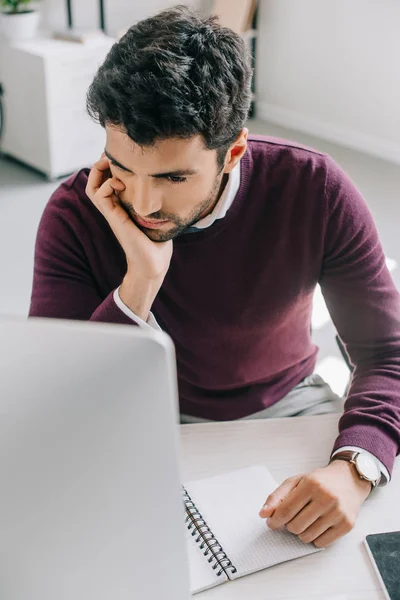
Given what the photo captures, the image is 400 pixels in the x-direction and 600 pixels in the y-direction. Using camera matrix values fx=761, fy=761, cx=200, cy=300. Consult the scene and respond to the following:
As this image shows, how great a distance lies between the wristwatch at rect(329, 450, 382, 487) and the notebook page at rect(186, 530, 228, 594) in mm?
230

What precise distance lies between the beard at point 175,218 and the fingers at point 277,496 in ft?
1.30

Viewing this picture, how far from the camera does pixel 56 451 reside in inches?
18.9

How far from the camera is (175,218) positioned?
1.10 meters

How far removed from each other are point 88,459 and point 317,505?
497mm

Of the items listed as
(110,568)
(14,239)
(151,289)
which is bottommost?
(14,239)

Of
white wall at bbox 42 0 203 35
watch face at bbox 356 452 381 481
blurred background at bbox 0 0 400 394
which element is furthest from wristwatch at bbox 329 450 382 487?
white wall at bbox 42 0 203 35

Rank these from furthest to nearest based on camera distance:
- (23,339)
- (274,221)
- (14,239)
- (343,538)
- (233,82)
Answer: (14,239)
(274,221)
(233,82)
(343,538)
(23,339)

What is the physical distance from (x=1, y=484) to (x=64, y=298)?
681 mm

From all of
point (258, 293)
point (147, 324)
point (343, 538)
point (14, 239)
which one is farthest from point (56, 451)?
point (14, 239)

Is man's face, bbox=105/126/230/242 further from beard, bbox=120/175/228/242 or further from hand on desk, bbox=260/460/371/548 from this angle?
hand on desk, bbox=260/460/371/548

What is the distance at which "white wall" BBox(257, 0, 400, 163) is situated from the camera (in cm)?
355

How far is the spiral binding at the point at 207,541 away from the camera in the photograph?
848 millimetres

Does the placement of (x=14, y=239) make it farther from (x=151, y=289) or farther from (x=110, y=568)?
(x=110, y=568)

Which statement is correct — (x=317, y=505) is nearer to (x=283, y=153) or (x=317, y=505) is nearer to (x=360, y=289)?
(x=360, y=289)
